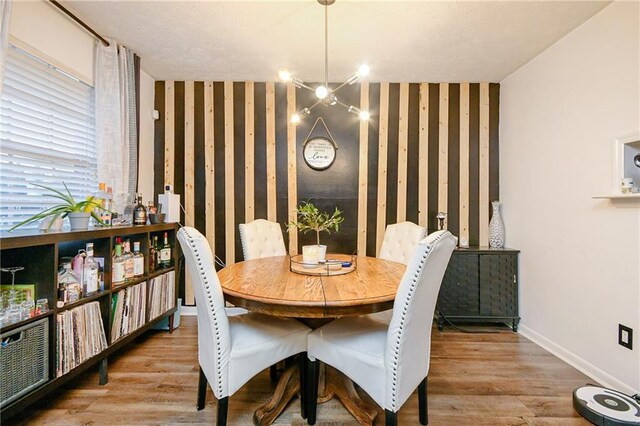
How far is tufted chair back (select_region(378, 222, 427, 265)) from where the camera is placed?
2.36 m

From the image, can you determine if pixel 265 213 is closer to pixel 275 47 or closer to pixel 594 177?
pixel 275 47

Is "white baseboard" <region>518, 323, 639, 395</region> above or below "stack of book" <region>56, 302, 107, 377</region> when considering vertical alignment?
below

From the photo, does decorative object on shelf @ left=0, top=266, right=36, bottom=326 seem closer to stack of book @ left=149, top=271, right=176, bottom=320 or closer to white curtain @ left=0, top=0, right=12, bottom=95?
stack of book @ left=149, top=271, right=176, bottom=320

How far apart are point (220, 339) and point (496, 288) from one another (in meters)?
2.61

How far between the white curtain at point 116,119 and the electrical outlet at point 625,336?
371 cm

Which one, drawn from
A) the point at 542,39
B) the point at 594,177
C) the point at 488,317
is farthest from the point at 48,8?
the point at 488,317

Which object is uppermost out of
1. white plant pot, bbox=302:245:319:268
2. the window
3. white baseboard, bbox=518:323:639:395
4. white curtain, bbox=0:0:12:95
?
white curtain, bbox=0:0:12:95

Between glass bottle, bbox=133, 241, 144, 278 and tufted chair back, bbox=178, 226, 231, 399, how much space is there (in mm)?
1200

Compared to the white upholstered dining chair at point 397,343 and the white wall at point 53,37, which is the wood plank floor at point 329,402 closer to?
the white upholstered dining chair at point 397,343

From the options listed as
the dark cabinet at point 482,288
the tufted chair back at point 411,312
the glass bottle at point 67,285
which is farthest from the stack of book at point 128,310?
the dark cabinet at point 482,288

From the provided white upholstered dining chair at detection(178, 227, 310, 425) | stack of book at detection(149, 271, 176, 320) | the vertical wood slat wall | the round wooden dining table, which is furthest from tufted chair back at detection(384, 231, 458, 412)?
stack of book at detection(149, 271, 176, 320)

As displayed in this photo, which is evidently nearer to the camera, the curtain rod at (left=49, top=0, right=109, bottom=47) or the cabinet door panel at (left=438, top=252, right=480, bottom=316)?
the curtain rod at (left=49, top=0, right=109, bottom=47)

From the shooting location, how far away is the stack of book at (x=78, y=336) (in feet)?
5.36

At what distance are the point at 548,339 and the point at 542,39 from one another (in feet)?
8.02
